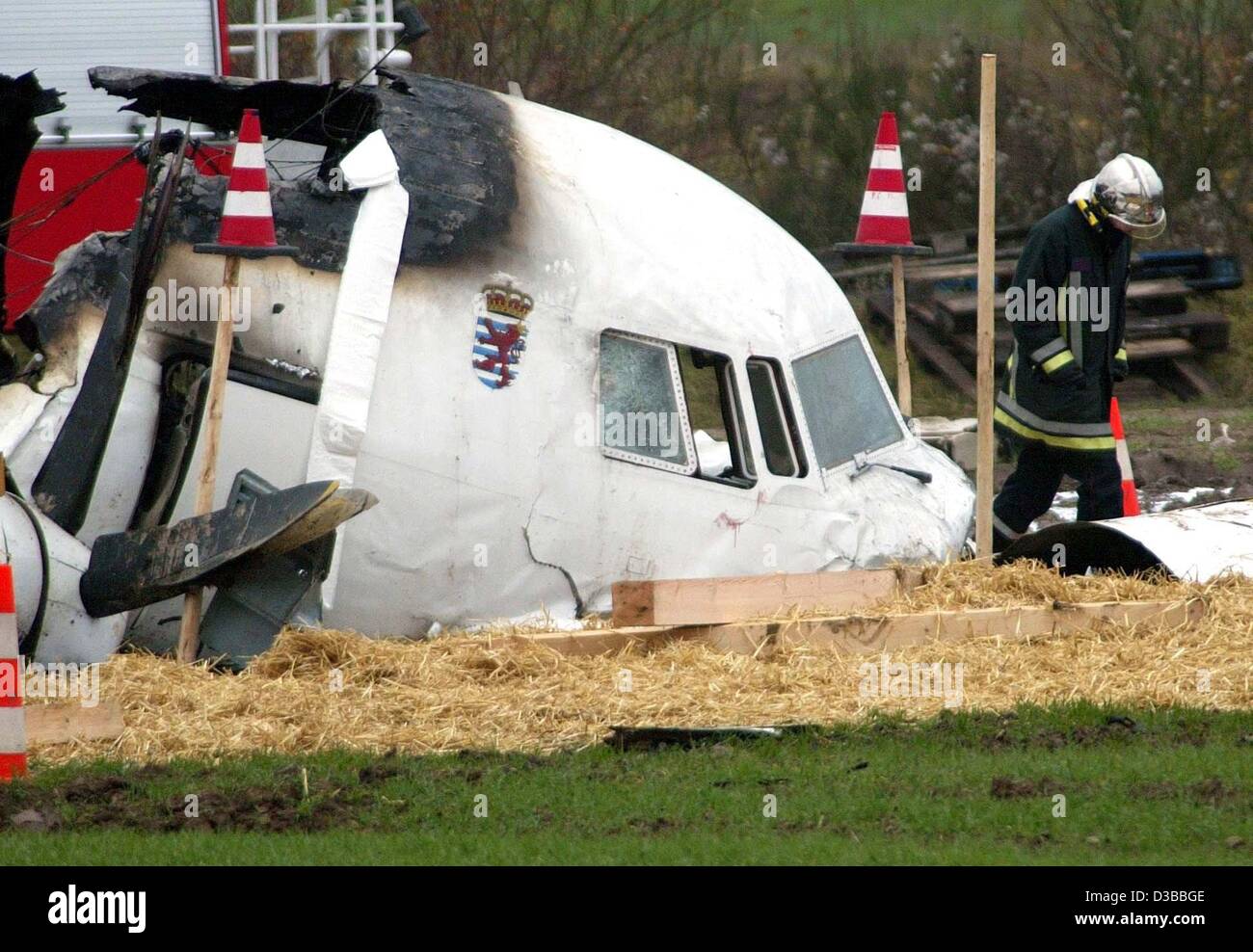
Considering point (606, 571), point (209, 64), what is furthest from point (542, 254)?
point (209, 64)

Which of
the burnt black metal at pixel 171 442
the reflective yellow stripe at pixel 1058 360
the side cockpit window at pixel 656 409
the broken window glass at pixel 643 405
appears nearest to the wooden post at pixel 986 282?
the reflective yellow stripe at pixel 1058 360

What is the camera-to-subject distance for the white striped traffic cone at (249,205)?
8.64 metres

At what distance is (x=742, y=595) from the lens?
932cm

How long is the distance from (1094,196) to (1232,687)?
3.87 m

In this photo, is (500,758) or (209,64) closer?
(500,758)

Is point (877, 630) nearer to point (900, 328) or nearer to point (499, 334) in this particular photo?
point (499, 334)

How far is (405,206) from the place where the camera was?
30.6 feet

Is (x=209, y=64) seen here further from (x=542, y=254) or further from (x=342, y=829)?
(x=342, y=829)

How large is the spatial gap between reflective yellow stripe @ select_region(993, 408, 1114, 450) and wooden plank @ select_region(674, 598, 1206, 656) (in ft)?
6.31

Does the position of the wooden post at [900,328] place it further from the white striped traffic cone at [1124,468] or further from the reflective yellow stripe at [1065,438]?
the white striped traffic cone at [1124,468]

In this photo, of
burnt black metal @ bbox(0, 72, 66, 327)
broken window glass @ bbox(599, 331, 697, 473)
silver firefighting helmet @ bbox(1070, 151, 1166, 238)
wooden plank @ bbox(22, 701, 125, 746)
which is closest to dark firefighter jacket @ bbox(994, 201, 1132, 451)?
silver firefighting helmet @ bbox(1070, 151, 1166, 238)

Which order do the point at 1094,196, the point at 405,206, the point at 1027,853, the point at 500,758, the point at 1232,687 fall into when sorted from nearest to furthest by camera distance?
the point at 1027,853
the point at 500,758
the point at 1232,687
the point at 405,206
the point at 1094,196

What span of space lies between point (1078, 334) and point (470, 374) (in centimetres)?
384

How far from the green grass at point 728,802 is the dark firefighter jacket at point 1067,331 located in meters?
3.47
